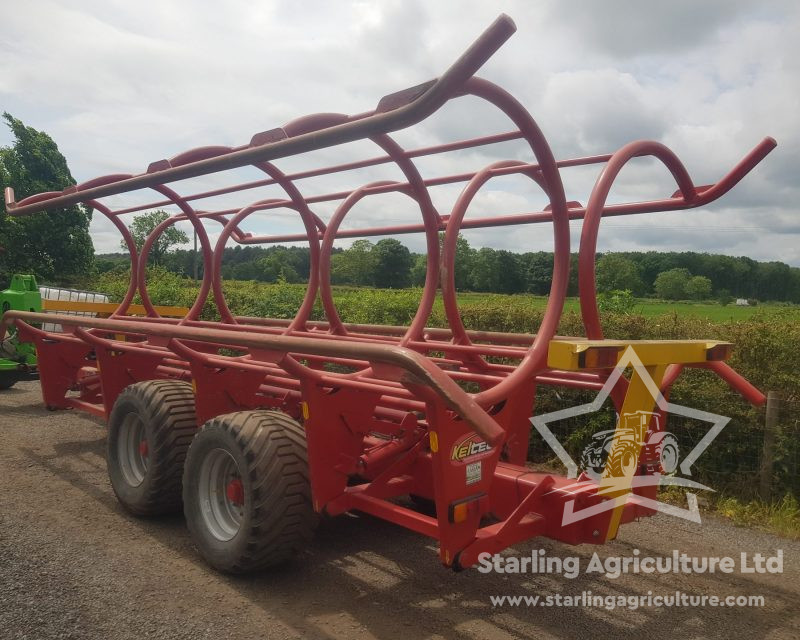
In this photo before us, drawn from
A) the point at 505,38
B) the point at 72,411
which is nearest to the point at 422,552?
the point at 505,38

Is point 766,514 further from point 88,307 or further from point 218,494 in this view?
point 88,307

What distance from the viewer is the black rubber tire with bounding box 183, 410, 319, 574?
3402 millimetres

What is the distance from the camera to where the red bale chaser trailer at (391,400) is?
2752 millimetres

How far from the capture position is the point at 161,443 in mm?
4293

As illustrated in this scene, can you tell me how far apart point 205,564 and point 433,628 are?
1.44m

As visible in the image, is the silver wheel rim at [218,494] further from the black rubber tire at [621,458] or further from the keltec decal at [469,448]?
the black rubber tire at [621,458]

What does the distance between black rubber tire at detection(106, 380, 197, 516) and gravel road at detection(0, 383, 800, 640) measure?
0.15 meters

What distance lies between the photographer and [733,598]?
143 inches

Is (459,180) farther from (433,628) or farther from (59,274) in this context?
(59,274)

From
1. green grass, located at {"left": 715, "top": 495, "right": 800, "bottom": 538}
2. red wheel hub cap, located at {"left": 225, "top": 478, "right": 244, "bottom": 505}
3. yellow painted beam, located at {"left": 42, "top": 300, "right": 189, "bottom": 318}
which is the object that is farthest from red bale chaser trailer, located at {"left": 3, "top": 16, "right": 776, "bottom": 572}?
yellow painted beam, located at {"left": 42, "top": 300, "right": 189, "bottom": 318}

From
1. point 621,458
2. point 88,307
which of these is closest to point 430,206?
point 621,458

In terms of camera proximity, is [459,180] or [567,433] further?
[567,433]

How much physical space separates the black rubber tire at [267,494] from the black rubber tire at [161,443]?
2.68 ft

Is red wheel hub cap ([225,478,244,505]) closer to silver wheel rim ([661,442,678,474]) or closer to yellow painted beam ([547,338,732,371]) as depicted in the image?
yellow painted beam ([547,338,732,371])
